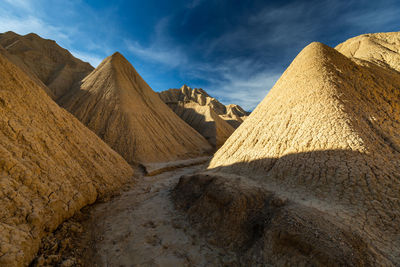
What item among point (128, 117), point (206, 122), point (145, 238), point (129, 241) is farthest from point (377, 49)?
point (206, 122)

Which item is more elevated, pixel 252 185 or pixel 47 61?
pixel 47 61

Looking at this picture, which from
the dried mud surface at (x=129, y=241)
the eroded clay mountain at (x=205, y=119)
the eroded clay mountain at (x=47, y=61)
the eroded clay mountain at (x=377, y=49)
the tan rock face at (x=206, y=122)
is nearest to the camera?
the dried mud surface at (x=129, y=241)

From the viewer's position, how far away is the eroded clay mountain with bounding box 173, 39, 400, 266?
211 centimetres

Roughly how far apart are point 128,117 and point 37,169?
8468mm

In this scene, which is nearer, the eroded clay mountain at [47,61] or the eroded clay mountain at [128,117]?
the eroded clay mountain at [128,117]

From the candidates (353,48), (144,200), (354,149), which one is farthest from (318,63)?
(144,200)

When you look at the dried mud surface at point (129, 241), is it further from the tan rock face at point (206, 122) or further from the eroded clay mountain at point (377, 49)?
the tan rock face at point (206, 122)

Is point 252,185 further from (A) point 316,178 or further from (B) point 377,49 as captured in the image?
(B) point 377,49

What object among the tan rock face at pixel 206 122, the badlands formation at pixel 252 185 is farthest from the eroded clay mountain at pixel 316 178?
the tan rock face at pixel 206 122

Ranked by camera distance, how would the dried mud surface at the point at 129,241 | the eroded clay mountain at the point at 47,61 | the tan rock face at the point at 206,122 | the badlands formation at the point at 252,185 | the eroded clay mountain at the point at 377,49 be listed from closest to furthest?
1. the badlands formation at the point at 252,185
2. the dried mud surface at the point at 129,241
3. the eroded clay mountain at the point at 377,49
4. the eroded clay mountain at the point at 47,61
5. the tan rock face at the point at 206,122

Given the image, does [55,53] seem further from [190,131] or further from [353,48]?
[353,48]

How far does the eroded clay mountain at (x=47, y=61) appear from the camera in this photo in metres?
16.1

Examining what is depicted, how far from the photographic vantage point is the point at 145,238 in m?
2.91

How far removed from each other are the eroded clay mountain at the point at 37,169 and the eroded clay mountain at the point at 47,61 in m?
12.6
